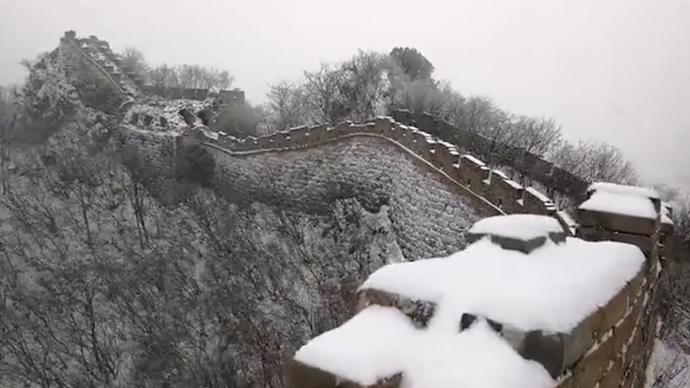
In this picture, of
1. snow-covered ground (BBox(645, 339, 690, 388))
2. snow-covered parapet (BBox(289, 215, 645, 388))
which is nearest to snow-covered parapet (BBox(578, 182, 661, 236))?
snow-covered parapet (BBox(289, 215, 645, 388))

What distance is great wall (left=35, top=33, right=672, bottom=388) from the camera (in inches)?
100

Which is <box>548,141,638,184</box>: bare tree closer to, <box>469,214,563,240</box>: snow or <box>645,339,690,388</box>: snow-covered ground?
<box>645,339,690,388</box>: snow-covered ground

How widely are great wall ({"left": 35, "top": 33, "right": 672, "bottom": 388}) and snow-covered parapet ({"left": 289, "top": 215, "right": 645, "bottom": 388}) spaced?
0.02 m

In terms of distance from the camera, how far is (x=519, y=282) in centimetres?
244

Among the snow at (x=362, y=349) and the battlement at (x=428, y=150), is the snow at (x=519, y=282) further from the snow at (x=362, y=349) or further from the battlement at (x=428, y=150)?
the battlement at (x=428, y=150)

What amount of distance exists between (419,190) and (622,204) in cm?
1194

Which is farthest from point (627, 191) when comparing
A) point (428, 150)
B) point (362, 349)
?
point (428, 150)

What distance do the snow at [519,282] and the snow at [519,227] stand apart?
0.06m

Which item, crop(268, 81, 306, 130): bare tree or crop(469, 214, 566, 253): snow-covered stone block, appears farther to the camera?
crop(268, 81, 306, 130): bare tree

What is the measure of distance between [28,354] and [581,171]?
18710mm

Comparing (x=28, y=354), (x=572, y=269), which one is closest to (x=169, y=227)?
(x=28, y=354)

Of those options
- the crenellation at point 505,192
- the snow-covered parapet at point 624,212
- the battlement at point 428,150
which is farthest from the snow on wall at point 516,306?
the crenellation at point 505,192

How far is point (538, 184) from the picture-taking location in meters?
20.9

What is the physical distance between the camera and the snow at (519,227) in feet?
9.21
